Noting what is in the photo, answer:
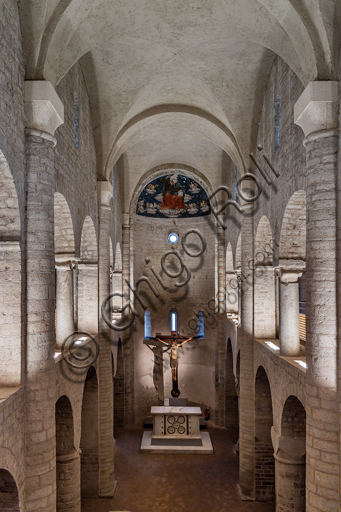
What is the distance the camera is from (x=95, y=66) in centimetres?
1073

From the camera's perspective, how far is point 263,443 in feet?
37.9

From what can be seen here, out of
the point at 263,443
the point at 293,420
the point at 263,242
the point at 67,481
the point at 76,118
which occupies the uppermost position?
the point at 76,118

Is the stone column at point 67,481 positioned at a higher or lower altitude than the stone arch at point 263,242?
lower

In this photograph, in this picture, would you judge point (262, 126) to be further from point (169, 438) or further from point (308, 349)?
point (169, 438)

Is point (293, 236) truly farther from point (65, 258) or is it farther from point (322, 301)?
point (65, 258)

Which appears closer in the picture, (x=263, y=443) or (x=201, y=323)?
(x=263, y=443)

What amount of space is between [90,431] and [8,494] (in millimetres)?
6110

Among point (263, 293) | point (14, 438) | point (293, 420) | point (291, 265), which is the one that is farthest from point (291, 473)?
point (14, 438)

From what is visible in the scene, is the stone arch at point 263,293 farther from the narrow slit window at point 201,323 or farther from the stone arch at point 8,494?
the narrow slit window at point 201,323

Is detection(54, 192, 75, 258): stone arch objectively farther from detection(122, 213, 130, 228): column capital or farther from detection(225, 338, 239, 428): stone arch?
detection(225, 338, 239, 428): stone arch

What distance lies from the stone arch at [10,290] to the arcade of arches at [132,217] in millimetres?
21

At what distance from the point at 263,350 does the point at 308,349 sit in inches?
173

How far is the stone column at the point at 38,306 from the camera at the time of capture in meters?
6.16

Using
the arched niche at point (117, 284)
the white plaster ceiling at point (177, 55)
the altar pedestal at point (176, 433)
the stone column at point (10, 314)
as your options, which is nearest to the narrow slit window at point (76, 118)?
the white plaster ceiling at point (177, 55)
